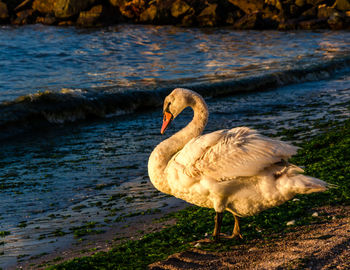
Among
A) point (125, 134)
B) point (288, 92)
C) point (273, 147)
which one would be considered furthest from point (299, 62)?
point (273, 147)

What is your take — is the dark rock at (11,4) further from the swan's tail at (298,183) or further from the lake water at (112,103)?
the swan's tail at (298,183)

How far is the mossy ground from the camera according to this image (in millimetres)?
4934

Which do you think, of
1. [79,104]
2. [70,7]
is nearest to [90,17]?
[70,7]

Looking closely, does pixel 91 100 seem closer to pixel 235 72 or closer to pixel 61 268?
pixel 235 72

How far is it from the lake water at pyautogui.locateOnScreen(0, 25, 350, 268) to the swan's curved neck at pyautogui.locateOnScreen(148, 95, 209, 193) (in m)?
1.27

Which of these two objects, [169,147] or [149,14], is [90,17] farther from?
[169,147]

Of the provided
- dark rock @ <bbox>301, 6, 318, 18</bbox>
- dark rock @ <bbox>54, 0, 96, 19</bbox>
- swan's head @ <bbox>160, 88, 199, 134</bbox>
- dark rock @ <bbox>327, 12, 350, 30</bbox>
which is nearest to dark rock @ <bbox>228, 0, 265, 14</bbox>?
dark rock @ <bbox>301, 6, 318, 18</bbox>

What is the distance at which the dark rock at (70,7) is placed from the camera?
33531 mm

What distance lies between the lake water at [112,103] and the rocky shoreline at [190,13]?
13.1 feet

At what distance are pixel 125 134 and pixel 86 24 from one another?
2384 cm

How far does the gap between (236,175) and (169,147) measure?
3.22 ft

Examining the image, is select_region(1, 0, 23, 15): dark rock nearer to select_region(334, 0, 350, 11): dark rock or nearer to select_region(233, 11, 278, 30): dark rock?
select_region(233, 11, 278, 30): dark rock

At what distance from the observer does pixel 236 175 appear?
476cm

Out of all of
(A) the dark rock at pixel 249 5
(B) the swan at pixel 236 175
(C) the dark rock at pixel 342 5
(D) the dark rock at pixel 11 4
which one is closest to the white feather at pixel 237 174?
(B) the swan at pixel 236 175
